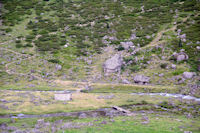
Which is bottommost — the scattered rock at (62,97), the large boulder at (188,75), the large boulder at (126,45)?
the scattered rock at (62,97)

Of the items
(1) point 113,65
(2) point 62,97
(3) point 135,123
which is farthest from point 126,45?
(3) point 135,123

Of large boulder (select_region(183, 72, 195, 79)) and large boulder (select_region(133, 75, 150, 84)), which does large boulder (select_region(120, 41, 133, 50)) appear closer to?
large boulder (select_region(133, 75, 150, 84))

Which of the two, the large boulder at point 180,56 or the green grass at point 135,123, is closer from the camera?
the green grass at point 135,123

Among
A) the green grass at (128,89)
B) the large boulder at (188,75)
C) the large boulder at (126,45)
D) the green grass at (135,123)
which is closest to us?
the green grass at (135,123)

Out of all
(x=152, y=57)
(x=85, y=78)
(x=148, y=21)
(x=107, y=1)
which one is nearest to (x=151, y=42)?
(x=152, y=57)

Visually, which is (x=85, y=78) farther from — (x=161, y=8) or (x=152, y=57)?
(x=161, y=8)

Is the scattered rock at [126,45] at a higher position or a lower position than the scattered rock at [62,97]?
higher

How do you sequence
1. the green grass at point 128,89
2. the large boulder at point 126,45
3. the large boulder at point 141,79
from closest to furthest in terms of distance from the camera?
the green grass at point 128,89
the large boulder at point 141,79
the large boulder at point 126,45

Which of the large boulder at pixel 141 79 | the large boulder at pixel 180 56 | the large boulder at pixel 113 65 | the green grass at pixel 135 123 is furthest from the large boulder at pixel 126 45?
the green grass at pixel 135 123

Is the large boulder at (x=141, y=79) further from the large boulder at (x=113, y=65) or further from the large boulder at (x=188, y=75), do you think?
the large boulder at (x=188, y=75)

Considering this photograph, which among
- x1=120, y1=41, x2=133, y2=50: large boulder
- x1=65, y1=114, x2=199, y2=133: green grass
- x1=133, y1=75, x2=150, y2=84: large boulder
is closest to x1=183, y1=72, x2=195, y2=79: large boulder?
x1=133, y1=75, x2=150, y2=84: large boulder

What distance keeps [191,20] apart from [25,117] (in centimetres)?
6124

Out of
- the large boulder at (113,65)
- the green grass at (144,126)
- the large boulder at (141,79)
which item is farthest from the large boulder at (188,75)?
the green grass at (144,126)

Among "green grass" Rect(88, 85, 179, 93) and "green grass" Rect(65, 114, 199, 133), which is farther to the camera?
"green grass" Rect(88, 85, 179, 93)
